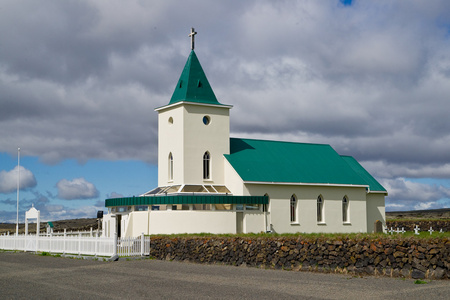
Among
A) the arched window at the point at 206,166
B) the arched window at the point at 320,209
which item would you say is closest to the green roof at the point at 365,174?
the arched window at the point at 320,209

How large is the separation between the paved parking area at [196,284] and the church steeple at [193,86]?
20.0 m

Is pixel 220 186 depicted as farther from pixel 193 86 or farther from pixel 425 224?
pixel 425 224

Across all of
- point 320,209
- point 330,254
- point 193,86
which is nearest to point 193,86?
point 193,86

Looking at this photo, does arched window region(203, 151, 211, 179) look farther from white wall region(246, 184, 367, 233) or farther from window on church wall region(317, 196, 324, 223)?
window on church wall region(317, 196, 324, 223)

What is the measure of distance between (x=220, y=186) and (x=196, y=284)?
2406cm

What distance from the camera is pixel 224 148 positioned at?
42.6 m

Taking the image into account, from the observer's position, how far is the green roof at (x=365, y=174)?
5006cm

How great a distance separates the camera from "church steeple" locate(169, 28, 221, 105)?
137ft

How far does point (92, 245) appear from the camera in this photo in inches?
1182

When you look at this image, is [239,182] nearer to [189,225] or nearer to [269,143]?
[189,225]

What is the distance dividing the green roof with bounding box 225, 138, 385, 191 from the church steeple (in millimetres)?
4892

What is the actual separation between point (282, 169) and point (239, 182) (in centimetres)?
504

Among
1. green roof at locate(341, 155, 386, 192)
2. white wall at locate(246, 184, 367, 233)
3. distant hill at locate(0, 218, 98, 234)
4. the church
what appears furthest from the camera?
distant hill at locate(0, 218, 98, 234)

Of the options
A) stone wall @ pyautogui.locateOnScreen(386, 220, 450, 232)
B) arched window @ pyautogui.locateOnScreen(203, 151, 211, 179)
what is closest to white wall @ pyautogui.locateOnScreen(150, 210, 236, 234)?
arched window @ pyautogui.locateOnScreen(203, 151, 211, 179)
